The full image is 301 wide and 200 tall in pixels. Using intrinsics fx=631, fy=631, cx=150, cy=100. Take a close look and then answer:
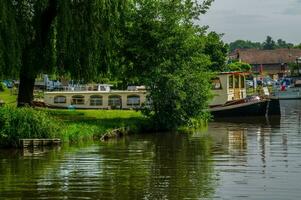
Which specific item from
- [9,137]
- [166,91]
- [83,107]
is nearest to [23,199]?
[9,137]

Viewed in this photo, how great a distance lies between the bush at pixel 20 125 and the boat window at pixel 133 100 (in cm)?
2155

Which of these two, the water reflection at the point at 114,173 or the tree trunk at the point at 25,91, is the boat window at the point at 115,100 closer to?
the tree trunk at the point at 25,91

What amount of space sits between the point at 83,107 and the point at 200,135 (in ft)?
55.6

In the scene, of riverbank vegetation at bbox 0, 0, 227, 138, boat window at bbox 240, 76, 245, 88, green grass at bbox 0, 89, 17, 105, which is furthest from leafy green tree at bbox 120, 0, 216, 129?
boat window at bbox 240, 76, 245, 88

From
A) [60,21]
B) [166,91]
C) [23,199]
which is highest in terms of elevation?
A: [60,21]

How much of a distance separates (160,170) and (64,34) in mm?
12980

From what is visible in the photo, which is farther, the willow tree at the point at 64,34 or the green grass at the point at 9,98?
the green grass at the point at 9,98

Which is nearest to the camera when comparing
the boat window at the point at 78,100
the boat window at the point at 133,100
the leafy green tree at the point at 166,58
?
the leafy green tree at the point at 166,58

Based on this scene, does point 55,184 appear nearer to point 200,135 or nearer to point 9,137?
point 9,137

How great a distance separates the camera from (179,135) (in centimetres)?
3139

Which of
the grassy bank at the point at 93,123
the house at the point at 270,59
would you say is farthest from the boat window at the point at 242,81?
the house at the point at 270,59

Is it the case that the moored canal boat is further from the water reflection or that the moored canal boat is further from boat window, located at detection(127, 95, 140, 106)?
the water reflection

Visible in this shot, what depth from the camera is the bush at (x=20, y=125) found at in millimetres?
24000

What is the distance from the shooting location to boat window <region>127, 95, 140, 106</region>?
46375mm
